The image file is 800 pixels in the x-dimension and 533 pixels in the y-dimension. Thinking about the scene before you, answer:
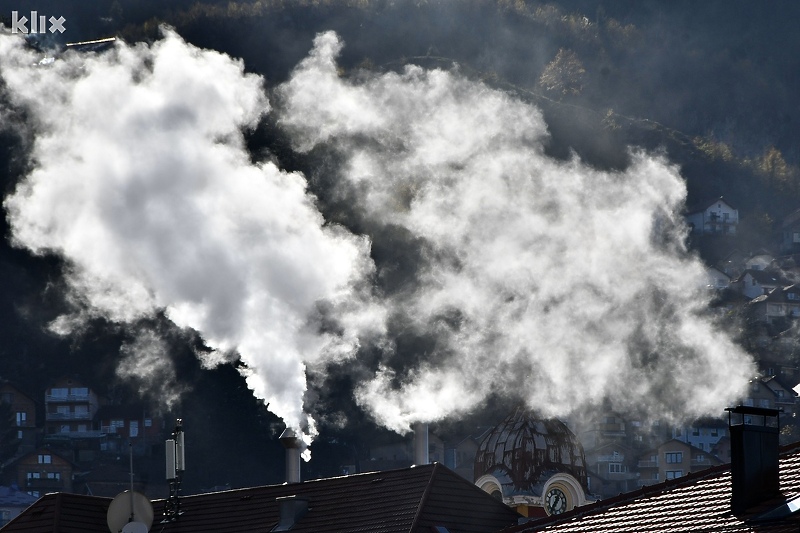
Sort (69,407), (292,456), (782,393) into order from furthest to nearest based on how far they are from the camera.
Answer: (69,407), (782,393), (292,456)

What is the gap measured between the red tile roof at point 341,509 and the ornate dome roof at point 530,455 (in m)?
16.3

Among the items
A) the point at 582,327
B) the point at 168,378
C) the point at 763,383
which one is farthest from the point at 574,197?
the point at 168,378

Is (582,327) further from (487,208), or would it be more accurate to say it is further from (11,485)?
(11,485)

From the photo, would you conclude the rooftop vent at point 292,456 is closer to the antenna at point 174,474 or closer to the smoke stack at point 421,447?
the antenna at point 174,474

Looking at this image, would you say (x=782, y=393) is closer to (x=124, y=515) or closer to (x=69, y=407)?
(x=69, y=407)

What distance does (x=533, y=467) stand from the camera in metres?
60.8

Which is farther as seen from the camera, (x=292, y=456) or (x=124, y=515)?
→ (x=292, y=456)

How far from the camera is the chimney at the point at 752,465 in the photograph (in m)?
23.9

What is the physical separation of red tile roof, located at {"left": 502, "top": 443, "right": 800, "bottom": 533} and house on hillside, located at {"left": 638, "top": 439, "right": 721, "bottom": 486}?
423 ft

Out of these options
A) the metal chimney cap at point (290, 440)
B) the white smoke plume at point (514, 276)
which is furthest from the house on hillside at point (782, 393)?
the metal chimney cap at point (290, 440)

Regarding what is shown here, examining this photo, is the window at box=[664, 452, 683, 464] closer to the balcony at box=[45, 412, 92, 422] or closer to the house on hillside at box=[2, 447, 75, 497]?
the house on hillside at box=[2, 447, 75, 497]

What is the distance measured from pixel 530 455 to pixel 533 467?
20.3 inches

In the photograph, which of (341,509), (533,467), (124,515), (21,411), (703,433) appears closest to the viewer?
(124,515)

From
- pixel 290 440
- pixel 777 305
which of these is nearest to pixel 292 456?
pixel 290 440
